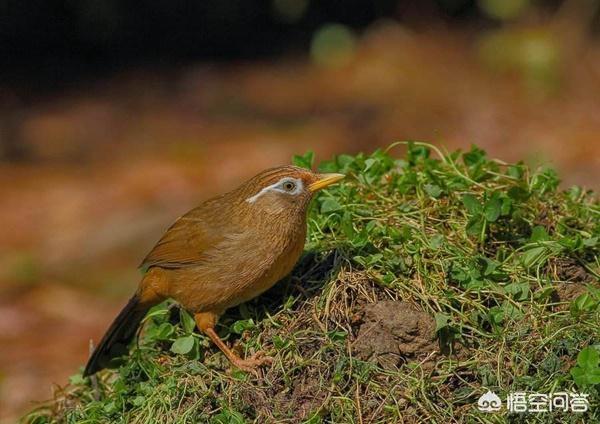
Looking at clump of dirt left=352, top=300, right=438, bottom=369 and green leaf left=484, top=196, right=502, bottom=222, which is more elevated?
green leaf left=484, top=196, right=502, bottom=222

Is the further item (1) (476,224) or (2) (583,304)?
(1) (476,224)

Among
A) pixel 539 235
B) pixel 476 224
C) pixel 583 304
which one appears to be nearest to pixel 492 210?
pixel 476 224

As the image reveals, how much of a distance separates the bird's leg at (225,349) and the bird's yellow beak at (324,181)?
71cm

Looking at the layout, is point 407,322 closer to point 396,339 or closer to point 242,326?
point 396,339

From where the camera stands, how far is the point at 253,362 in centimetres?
461

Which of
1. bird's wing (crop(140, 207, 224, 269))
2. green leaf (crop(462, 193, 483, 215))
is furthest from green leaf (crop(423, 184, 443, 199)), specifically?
bird's wing (crop(140, 207, 224, 269))

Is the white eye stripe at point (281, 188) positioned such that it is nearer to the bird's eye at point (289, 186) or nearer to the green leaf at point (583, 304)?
the bird's eye at point (289, 186)

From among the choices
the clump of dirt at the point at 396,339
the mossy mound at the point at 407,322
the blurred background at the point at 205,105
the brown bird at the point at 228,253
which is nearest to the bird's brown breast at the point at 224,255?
the brown bird at the point at 228,253

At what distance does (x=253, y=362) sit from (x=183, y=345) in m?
0.38

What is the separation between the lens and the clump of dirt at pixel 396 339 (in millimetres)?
4504

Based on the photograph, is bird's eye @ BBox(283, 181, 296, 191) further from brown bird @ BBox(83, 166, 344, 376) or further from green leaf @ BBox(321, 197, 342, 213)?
green leaf @ BBox(321, 197, 342, 213)

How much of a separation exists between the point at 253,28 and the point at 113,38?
1853 mm

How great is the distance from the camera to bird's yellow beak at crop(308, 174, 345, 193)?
501cm

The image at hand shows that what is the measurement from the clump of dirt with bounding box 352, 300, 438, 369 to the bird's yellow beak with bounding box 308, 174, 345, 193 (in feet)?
2.41
